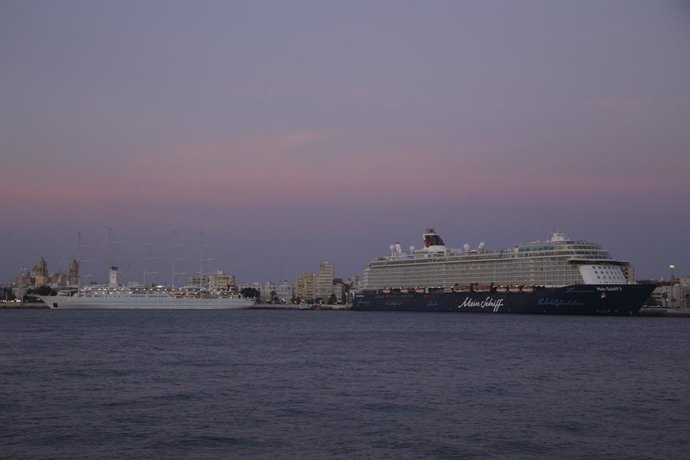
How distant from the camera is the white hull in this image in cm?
11806

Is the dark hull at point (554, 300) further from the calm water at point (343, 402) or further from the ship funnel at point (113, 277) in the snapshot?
the ship funnel at point (113, 277)

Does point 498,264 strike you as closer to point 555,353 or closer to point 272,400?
point 555,353

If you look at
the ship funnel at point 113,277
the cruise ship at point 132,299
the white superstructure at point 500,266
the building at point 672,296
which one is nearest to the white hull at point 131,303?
the cruise ship at point 132,299

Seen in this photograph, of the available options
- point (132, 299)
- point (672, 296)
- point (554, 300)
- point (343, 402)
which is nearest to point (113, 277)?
point (132, 299)

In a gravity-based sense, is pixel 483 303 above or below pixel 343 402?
above

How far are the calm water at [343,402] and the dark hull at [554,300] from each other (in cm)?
3748

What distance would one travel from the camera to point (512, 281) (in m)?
85.3

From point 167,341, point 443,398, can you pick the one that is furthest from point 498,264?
point 443,398

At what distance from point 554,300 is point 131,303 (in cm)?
6378

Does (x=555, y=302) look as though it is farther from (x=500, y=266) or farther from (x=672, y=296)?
(x=672, y=296)

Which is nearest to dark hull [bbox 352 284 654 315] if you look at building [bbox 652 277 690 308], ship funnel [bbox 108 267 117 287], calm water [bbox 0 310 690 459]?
calm water [bbox 0 310 690 459]

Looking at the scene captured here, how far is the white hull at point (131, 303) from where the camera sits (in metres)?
118

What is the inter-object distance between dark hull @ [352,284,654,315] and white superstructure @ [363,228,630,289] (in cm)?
168

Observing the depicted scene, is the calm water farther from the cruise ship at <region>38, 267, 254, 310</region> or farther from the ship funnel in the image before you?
the ship funnel
